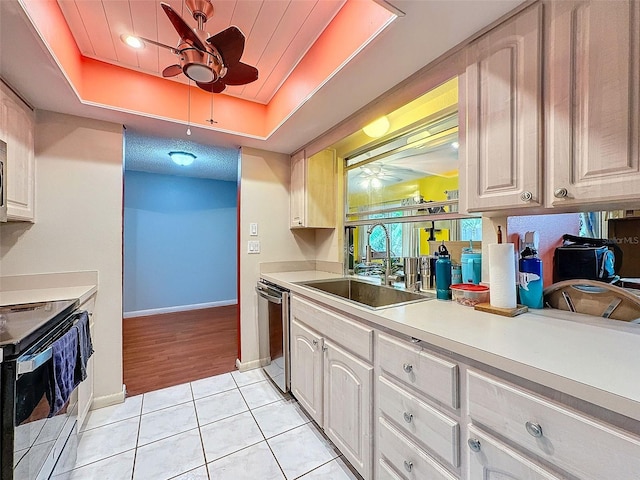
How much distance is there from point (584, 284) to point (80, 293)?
102 inches

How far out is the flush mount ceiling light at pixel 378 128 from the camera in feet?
6.44

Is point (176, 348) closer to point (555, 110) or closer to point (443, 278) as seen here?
point (443, 278)

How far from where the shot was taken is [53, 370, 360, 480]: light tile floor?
142 cm

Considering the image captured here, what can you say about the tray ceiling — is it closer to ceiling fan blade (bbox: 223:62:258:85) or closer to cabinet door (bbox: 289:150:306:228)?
ceiling fan blade (bbox: 223:62:258:85)

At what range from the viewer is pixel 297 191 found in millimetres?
2680

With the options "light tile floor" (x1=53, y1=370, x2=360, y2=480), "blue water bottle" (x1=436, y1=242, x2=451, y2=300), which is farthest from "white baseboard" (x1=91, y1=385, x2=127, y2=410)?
"blue water bottle" (x1=436, y1=242, x2=451, y2=300)

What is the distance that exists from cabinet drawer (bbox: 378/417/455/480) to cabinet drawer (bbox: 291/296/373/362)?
0.28m

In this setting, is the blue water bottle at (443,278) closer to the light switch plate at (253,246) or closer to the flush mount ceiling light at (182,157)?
the light switch plate at (253,246)

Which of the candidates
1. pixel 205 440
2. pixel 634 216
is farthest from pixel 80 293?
pixel 634 216

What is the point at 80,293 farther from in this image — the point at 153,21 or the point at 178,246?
the point at 178,246

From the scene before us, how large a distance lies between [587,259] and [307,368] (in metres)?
1.54

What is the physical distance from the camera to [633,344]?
811 millimetres

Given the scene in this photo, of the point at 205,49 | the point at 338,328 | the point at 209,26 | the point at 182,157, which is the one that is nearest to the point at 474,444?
the point at 338,328

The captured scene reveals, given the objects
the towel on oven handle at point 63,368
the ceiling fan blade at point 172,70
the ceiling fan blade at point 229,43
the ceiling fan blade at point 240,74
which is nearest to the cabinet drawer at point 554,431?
the towel on oven handle at point 63,368
